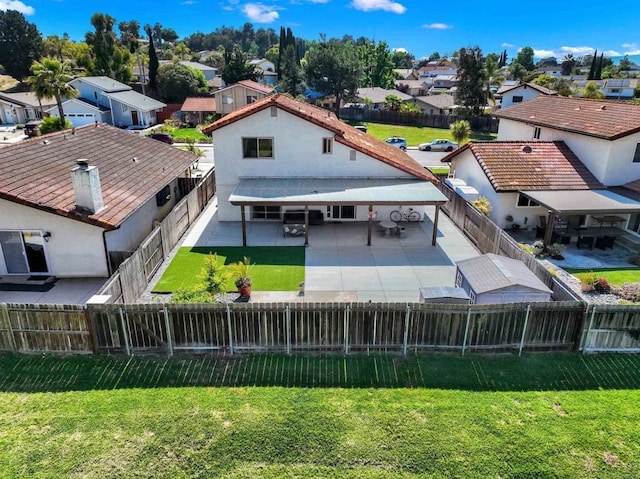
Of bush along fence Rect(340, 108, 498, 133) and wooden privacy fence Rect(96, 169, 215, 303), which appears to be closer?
wooden privacy fence Rect(96, 169, 215, 303)

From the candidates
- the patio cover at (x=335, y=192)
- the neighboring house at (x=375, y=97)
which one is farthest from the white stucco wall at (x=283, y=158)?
the neighboring house at (x=375, y=97)

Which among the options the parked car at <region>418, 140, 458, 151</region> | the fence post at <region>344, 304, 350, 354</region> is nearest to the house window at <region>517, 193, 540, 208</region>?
the fence post at <region>344, 304, 350, 354</region>

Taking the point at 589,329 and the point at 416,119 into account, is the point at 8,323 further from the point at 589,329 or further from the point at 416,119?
the point at 416,119

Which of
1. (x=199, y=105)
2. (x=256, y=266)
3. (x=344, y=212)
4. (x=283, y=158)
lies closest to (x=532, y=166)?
(x=344, y=212)

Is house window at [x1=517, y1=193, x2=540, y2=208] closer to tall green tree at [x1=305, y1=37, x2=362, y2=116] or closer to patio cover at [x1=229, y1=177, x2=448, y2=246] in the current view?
patio cover at [x1=229, y1=177, x2=448, y2=246]

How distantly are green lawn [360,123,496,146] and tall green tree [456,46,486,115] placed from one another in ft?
17.6

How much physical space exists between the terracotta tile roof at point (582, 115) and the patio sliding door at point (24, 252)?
2592cm

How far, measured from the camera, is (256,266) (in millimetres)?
18156

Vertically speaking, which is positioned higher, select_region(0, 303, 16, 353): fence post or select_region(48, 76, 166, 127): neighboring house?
select_region(48, 76, 166, 127): neighboring house

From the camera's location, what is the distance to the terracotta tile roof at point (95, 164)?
1532 cm

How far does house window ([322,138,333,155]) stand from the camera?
74.2 ft

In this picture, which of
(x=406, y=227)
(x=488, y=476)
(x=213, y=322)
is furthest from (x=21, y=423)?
(x=406, y=227)

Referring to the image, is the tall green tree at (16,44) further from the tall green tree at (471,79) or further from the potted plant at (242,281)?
the potted plant at (242,281)

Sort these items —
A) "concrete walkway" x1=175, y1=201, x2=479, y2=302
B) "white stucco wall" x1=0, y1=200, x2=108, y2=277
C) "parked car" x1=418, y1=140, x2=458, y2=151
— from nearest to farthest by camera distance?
"white stucco wall" x1=0, y1=200, x2=108, y2=277
"concrete walkway" x1=175, y1=201, x2=479, y2=302
"parked car" x1=418, y1=140, x2=458, y2=151
